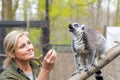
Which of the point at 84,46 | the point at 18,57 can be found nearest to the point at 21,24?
the point at 84,46

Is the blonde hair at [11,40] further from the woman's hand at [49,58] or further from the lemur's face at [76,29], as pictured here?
the lemur's face at [76,29]

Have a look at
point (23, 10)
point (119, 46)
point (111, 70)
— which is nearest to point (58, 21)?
point (23, 10)

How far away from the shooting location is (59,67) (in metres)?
8.95

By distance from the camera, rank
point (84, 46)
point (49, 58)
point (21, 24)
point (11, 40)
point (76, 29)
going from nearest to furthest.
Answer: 1. point (49, 58)
2. point (11, 40)
3. point (76, 29)
4. point (84, 46)
5. point (21, 24)

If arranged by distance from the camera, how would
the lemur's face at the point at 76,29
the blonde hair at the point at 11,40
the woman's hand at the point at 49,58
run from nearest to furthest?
the woman's hand at the point at 49,58
the blonde hair at the point at 11,40
the lemur's face at the point at 76,29

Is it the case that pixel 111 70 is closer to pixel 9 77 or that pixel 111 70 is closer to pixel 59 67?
pixel 9 77

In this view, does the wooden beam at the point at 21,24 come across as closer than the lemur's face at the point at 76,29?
No

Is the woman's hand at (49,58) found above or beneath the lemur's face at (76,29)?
beneath

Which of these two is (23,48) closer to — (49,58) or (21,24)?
(49,58)

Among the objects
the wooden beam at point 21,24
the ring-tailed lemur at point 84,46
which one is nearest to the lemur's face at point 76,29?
the ring-tailed lemur at point 84,46

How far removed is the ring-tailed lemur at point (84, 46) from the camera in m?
3.52

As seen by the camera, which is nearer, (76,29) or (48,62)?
(48,62)

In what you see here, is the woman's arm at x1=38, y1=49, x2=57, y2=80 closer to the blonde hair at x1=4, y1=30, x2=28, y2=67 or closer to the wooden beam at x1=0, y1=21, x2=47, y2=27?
the blonde hair at x1=4, y1=30, x2=28, y2=67

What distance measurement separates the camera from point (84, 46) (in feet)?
11.9
